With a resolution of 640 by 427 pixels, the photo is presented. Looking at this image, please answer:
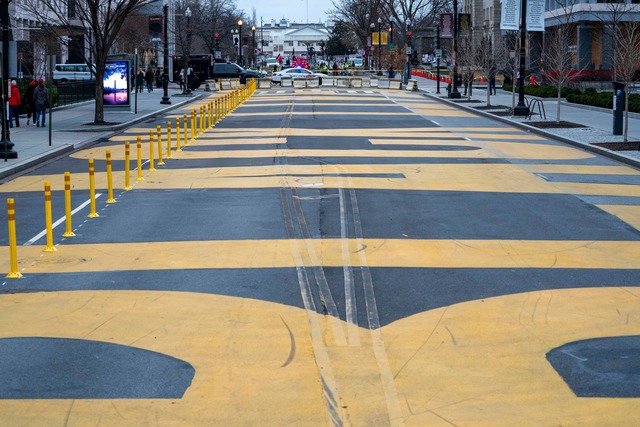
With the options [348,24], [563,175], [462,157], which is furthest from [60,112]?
[348,24]

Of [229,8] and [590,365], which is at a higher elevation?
[229,8]

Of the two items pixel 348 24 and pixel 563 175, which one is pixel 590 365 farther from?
pixel 348 24

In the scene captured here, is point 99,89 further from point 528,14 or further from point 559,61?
point 528,14

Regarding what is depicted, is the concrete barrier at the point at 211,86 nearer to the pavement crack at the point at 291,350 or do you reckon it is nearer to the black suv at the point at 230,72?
the black suv at the point at 230,72

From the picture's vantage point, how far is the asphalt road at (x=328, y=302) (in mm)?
7824

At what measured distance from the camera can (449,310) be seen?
1066 cm

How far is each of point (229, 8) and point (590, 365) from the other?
13358cm

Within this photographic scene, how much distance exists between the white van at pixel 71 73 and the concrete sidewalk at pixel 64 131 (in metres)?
20.3

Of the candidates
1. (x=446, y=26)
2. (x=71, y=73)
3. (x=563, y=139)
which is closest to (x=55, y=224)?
(x=563, y=139)

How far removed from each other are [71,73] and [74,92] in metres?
24.6

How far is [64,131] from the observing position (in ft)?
116

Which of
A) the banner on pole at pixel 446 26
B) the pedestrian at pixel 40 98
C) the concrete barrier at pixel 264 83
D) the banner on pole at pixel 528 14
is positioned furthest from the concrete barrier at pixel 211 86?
the pedestrian at pixel 40 98

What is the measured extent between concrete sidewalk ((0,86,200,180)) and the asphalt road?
3.31m

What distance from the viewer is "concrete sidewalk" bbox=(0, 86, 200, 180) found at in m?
25.9
